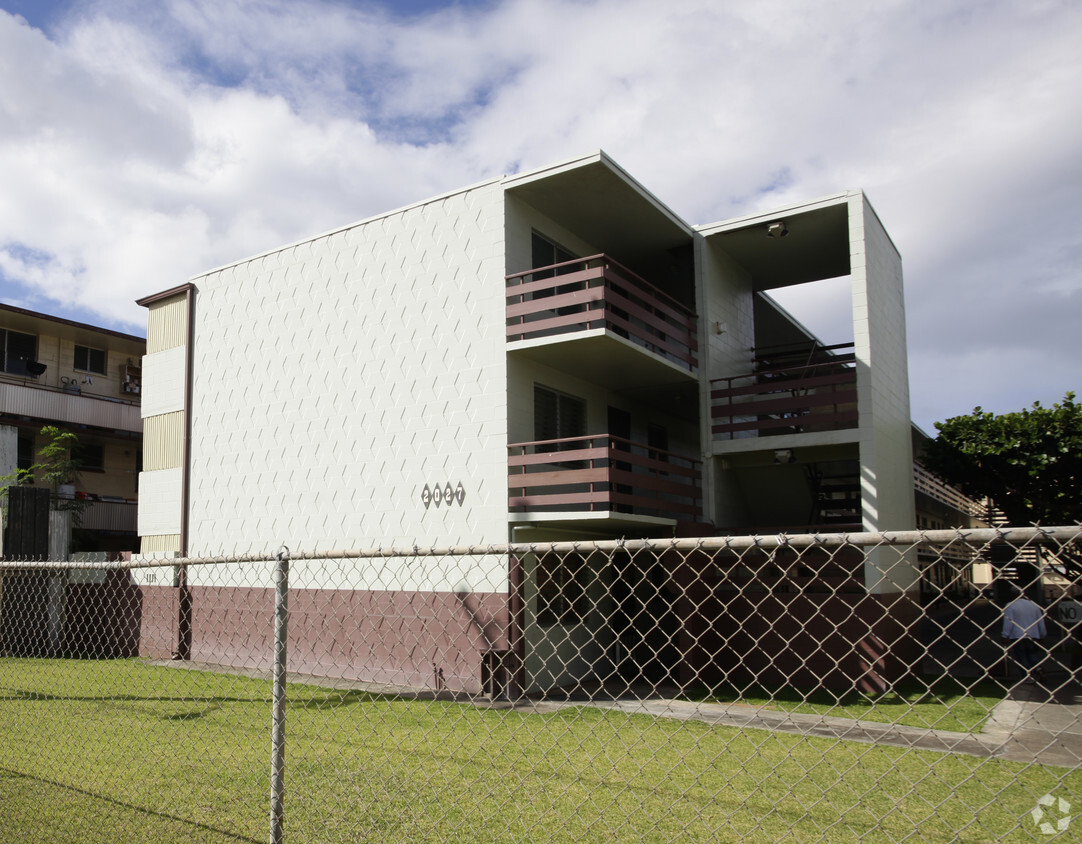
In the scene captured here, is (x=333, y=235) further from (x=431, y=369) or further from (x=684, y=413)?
(x=684, y=413)

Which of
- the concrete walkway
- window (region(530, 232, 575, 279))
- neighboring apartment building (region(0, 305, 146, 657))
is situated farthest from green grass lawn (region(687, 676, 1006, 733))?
neighboring apartment building (region(0, 305, 146, 657))

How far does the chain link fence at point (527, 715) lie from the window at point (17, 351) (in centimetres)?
1022

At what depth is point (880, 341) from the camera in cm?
1631

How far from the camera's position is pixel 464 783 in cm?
731

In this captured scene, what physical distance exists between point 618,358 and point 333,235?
6.96 meters

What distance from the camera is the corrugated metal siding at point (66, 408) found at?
85.1 feet

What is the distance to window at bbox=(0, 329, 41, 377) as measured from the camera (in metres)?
27.2

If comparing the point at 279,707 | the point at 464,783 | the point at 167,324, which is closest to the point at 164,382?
the point at 167,324

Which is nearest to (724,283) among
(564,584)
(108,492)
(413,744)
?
(564,584)

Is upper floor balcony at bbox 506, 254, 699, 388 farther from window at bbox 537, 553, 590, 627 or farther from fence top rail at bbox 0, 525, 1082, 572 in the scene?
fence top rail at bbox 0, 525, 1082, 572

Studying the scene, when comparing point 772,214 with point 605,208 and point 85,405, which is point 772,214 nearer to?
point 605,208

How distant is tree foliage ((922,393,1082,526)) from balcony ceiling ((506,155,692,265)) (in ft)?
31.5

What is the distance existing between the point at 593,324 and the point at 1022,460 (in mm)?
11665

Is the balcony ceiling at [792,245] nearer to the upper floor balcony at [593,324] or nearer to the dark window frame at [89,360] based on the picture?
the upper floor balcony at [593,324]
